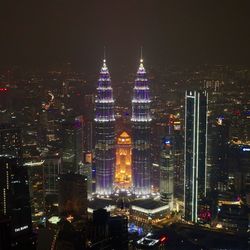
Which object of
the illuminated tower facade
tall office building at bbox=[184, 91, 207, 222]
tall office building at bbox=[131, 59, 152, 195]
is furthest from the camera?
the illuminated tower facade

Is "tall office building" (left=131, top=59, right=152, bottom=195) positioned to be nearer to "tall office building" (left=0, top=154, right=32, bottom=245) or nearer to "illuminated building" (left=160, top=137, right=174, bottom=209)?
"illuminated building" (left=160, top=137, right=174, bottom=209)

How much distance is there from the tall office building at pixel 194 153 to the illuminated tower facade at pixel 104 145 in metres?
1.39

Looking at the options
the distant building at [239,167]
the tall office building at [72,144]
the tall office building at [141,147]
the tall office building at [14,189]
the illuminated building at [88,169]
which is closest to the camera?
the tall office building at [14,189]

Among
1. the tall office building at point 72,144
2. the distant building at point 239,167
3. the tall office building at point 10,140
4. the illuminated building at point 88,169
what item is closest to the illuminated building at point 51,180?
the tall office building at point 72,144

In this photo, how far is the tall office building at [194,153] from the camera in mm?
6859

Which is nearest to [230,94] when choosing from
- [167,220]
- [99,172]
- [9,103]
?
[167,220]

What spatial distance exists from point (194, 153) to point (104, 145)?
5.60 ft

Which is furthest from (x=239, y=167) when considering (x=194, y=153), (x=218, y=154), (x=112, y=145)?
(x=112, y=145)

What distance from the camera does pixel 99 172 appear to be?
8234mm

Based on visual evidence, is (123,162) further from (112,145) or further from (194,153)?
(194,153)

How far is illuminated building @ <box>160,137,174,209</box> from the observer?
24.5ft

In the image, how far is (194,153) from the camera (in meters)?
7.23

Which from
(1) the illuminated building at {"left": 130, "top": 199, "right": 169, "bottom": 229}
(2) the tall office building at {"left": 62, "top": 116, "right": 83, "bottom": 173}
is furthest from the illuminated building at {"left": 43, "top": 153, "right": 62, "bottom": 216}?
(1) the illuminated building at {"left": 130, "top": 199, "right": 169, "bottom": 229}

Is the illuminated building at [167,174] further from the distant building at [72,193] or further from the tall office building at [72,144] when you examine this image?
the distant building at [72,193]
